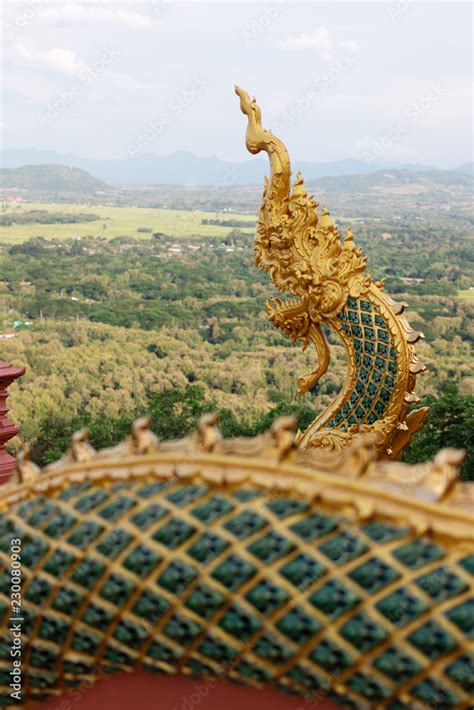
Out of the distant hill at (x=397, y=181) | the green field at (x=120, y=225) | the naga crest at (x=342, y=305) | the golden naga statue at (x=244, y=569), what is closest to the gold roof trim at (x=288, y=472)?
the golden naga statue at (x=244, y=569)

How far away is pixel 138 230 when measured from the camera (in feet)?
193

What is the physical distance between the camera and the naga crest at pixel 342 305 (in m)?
2.94

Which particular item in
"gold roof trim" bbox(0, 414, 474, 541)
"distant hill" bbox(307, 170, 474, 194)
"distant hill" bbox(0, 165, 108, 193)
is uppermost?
"distant hill" bbox(0, 165, 108, 193)

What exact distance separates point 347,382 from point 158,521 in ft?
6.22

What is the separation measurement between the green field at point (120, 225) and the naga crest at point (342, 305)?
4589 centimetres

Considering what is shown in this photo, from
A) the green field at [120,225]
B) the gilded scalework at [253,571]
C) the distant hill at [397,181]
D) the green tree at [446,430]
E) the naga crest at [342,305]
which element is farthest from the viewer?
the distant hill at [397,181]

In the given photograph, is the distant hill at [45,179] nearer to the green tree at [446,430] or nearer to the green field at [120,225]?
the green field at [120,225]

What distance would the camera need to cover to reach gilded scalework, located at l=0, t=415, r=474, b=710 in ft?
3.70

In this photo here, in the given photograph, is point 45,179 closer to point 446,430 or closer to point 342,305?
point 446,430

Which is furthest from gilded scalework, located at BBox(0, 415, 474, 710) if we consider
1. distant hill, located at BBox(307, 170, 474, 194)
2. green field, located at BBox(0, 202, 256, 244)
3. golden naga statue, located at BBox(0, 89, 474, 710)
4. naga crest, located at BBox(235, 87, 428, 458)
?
distant hill, located at BBox(307, 170, 474, 194)

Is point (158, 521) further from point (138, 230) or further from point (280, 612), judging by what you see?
point (138, 230)

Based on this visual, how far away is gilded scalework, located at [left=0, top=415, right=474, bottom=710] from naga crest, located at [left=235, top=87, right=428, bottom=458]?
1.61 m

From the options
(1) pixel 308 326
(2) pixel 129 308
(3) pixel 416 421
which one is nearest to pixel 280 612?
(3) pixel 416 421

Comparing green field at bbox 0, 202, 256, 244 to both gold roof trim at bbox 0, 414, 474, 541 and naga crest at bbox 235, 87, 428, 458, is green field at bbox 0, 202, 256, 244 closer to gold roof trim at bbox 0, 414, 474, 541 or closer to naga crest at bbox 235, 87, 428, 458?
naga crest at bbox 235, 87, 428, 458
